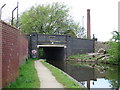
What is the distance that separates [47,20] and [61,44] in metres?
8.77

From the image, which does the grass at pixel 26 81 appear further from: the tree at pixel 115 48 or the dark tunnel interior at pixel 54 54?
the dark tunnel interior at pixel 54 54

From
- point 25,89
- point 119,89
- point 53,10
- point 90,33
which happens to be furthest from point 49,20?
point 25,89

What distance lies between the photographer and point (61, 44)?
1471 inches

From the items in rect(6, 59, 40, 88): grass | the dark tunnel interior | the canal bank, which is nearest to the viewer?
rect(6, 59, 40, 88): grass

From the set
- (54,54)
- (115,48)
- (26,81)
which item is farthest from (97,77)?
(54,54)

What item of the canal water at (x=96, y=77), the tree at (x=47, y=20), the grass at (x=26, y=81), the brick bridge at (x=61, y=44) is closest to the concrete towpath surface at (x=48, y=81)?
the grass at (x=26, y=81)

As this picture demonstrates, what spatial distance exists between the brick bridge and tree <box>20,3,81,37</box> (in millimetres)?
4859

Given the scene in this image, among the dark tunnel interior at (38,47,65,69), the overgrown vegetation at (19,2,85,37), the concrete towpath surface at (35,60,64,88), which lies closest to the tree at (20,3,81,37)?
the overgrown vegetation at (19,2,85,37)

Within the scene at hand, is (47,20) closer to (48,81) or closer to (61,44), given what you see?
(61,44)

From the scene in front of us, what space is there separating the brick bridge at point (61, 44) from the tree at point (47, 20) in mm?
4859

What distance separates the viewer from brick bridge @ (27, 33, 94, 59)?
3572 centimetres

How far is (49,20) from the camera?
146 ft

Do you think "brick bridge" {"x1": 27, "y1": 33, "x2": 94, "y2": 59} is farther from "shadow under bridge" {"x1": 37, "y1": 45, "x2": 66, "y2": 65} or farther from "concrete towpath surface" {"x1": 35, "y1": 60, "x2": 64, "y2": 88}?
"concrete towpath surface" {"x1": 35, "y1": 60, "x2": 64, "y2": 88}

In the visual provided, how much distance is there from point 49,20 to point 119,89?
33.9m
